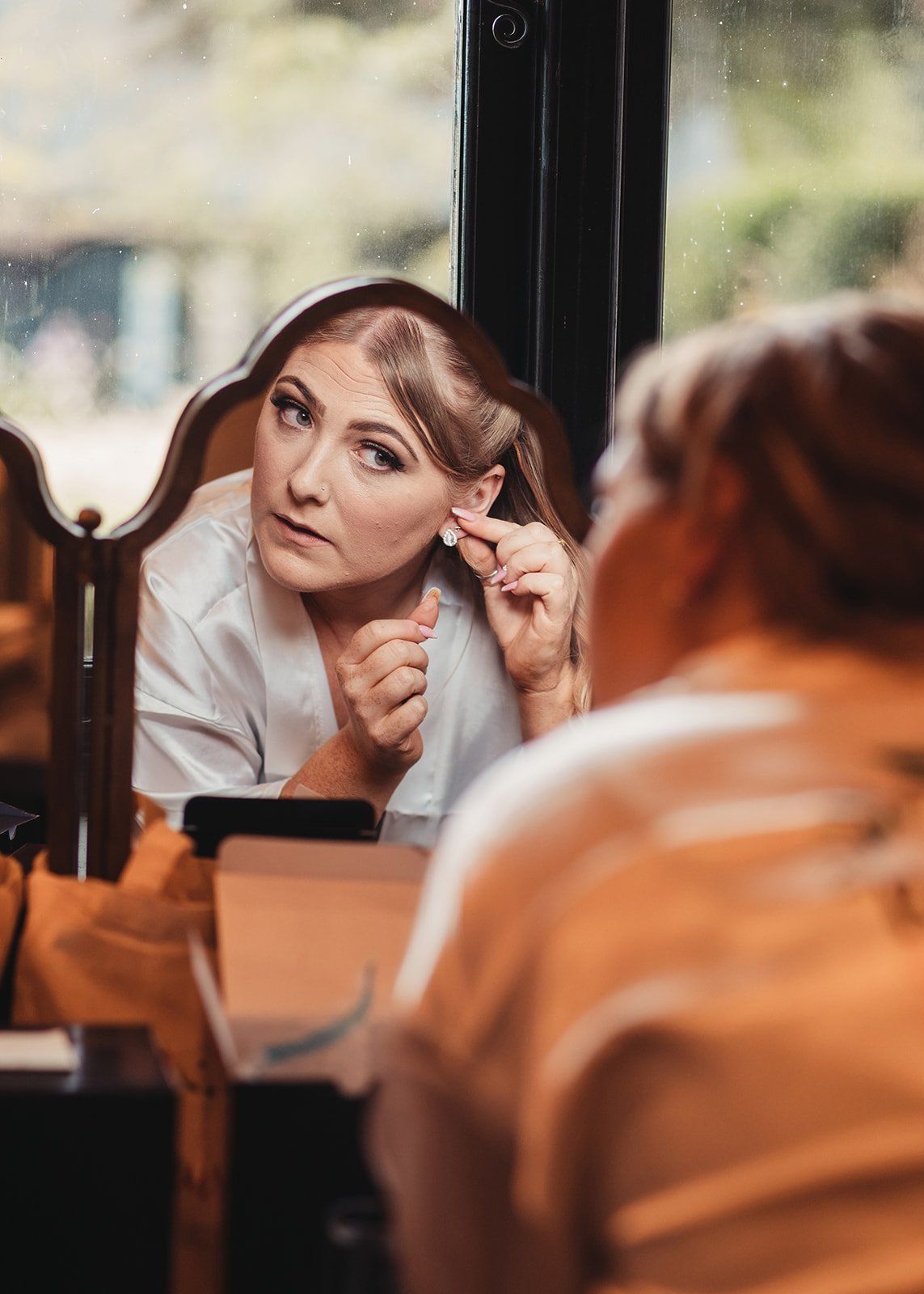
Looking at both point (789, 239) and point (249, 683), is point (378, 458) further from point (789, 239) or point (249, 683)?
point (789, 239)

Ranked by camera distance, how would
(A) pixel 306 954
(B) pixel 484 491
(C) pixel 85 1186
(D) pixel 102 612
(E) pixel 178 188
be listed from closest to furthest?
1. (C) pixel 85 1186
2. (A) pixel 306 954
3. (D) pixel 102 612
4. (B) pixel 484 491
5. (E) pixel 178 188

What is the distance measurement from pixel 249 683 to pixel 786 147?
3.58 feet

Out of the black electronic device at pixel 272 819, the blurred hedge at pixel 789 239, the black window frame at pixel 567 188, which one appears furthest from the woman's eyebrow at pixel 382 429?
the blurred hedge at pixel 789 239

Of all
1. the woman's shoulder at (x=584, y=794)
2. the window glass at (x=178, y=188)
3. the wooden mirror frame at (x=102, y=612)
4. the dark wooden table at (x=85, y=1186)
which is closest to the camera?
the woman's shoulder at (x=584, y=794)

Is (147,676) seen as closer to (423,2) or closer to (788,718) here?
(788,718)

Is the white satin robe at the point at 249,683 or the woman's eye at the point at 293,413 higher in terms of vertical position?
the woman's eye at the point at 293,413

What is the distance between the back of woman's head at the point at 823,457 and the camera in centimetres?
58

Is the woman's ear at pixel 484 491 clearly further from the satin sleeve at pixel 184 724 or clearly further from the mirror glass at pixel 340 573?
the satin sleeve at pixel 184 724

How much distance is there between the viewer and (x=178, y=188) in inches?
65.8

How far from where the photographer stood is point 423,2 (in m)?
1.76

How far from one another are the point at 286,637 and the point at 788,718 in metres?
0.69

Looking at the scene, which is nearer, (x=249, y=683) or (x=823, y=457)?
(x=823, y=457)

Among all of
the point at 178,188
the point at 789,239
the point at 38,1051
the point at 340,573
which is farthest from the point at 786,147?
the point at 38,1051

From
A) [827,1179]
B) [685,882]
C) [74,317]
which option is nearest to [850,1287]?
[827,1179]
